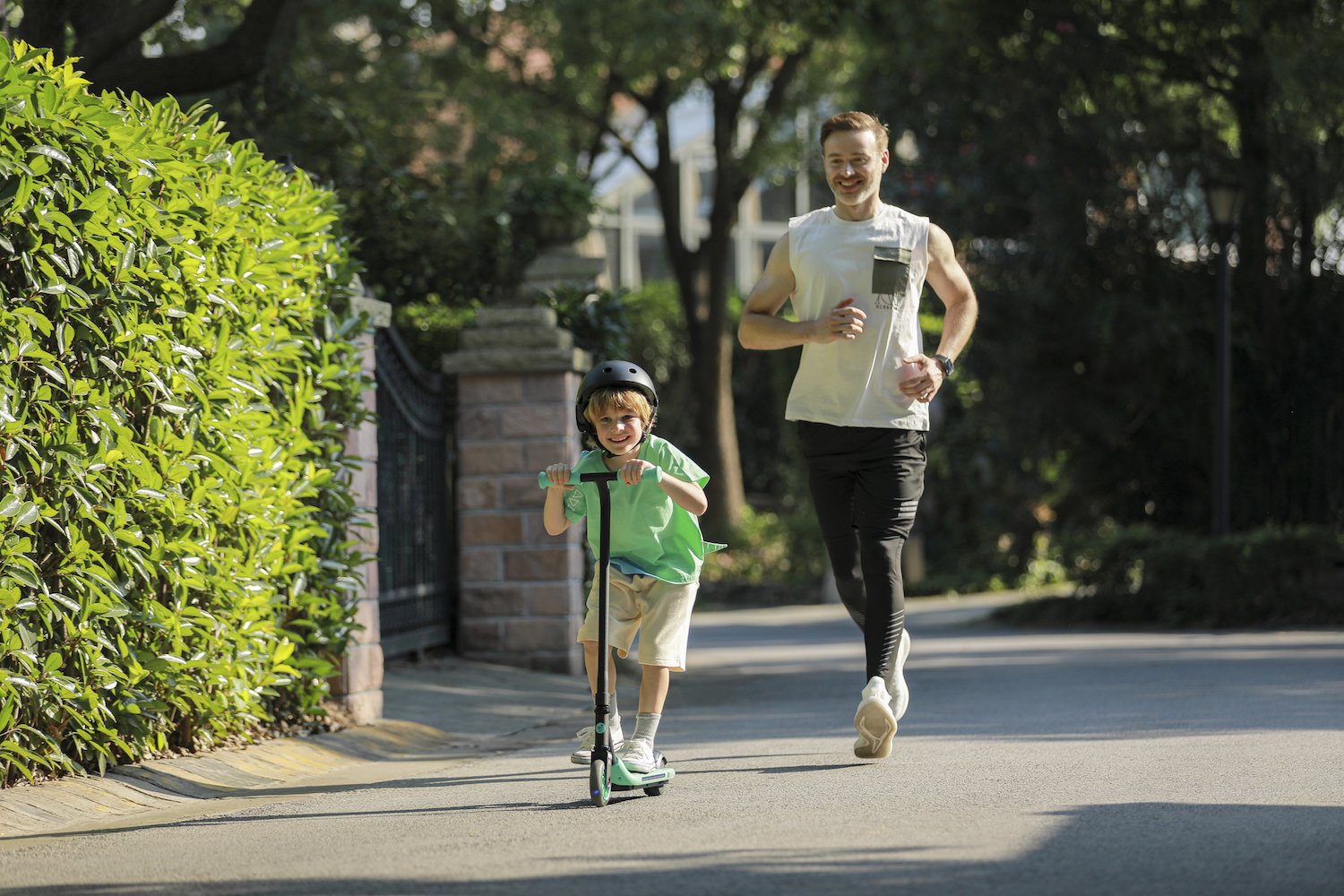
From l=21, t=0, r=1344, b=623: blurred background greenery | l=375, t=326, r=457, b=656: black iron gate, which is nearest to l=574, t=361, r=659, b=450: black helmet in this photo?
l=375, t=326, r=457, b=656: black iron gate

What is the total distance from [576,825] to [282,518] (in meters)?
2.28

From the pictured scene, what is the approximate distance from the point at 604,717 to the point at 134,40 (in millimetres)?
6860

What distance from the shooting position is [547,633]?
8766mm

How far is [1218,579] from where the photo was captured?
40.6ft

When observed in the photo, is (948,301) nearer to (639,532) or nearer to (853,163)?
(853,163)

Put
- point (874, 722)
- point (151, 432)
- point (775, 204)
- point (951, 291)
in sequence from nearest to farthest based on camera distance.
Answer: point (151, 432) < point (874, 722) < point (951, 291) < point (775, 204)

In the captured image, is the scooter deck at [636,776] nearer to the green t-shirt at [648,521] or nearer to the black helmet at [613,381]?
the green t-shirt at [648,521]

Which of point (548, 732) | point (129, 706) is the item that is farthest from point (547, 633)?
point (129, 706)

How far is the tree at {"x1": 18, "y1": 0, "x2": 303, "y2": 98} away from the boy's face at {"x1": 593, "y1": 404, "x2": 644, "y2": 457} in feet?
18.3

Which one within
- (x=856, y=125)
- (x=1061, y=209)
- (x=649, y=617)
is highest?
(x=1061, y=209)

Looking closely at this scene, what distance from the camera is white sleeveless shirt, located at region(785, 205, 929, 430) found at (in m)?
5.50

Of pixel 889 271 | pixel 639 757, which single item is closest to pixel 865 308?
pixel 889 271

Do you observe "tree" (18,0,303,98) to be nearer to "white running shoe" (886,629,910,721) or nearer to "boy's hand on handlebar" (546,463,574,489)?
"boy's hand on handlebar" (546,463,574,489)

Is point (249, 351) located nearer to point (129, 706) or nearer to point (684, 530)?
point (129, 706)
